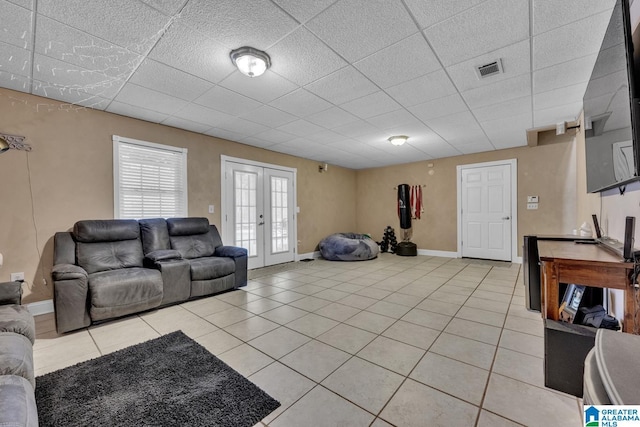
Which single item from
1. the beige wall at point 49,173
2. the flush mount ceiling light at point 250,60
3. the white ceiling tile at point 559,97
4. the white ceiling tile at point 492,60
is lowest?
the beige wall at point 49,173

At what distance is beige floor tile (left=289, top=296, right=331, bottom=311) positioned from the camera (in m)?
3.07

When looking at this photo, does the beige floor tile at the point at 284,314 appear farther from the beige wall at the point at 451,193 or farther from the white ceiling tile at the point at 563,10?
the beige wall at the point at 451,193

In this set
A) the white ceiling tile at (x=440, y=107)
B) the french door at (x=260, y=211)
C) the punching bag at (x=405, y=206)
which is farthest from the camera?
the punching bag at (x=405, y=206)

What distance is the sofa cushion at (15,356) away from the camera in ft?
4.08

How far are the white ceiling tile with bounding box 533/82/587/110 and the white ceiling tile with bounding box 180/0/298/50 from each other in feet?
9.90

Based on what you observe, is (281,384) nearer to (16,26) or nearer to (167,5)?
(167,5)

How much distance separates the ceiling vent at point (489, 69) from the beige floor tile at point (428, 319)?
2.45 m

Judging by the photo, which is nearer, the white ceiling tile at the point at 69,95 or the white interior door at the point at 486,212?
the white ceiling tile at the point at 69,95

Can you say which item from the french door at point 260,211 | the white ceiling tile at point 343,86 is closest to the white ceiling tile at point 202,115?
the french door at point 260,211

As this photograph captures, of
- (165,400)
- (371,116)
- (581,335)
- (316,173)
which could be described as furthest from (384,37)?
(316,173)

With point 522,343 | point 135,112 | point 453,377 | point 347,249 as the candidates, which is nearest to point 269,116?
point 135,112

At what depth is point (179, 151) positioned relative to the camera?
4.17 m

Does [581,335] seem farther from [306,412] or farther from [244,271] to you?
[244,271]

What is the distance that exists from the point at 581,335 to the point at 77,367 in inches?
130
